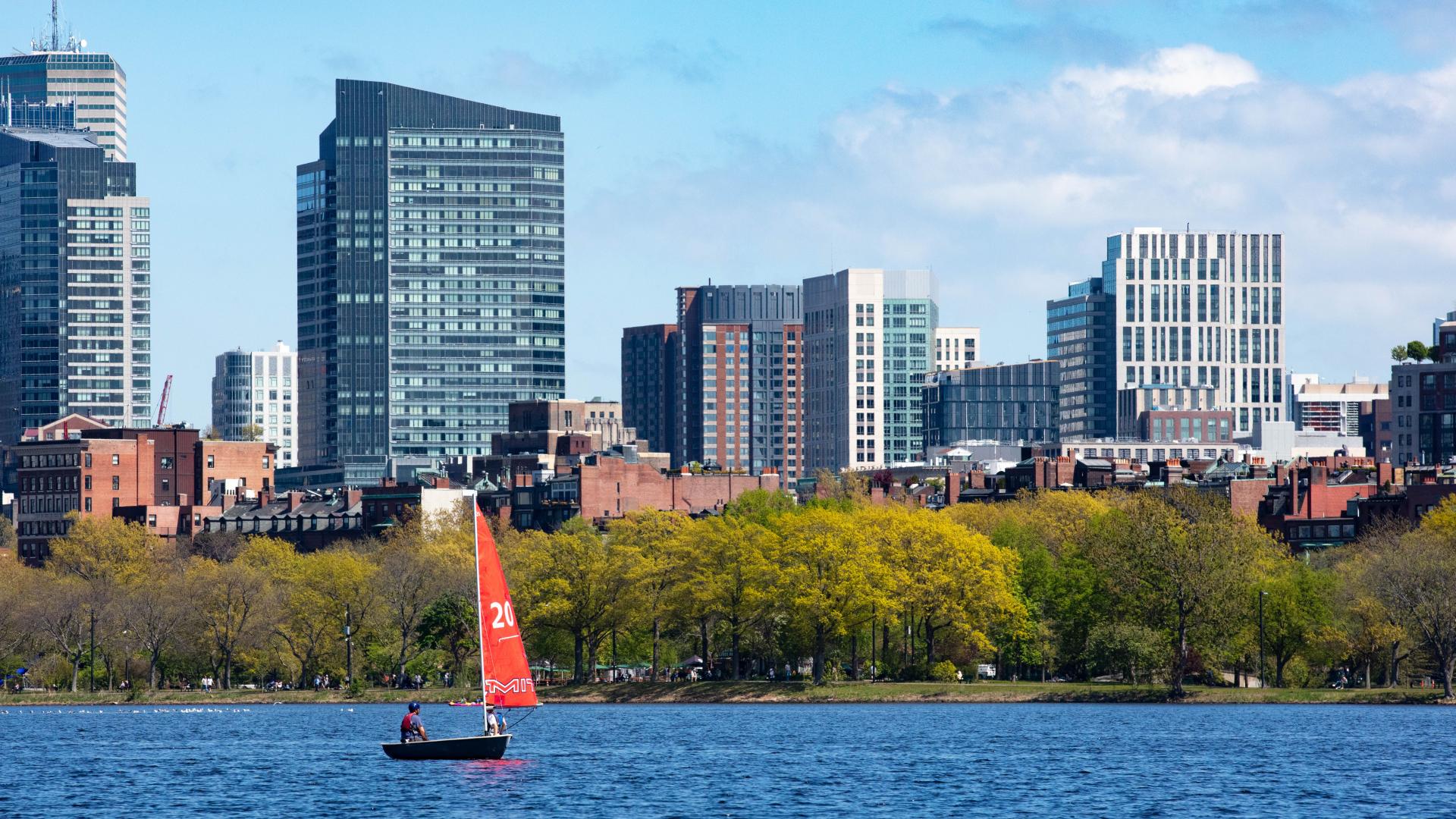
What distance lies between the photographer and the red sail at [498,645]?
115 m

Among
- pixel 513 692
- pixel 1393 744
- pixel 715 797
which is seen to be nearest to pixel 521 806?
pixel 715 797

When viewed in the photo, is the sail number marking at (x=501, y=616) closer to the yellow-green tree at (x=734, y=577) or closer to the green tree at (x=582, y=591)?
the yellow-green tree at (x=734, y=577)

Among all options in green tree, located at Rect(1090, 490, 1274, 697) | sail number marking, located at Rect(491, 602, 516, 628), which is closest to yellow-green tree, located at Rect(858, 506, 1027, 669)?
green tree, located at Rect(1090, 490, 1274, 697)

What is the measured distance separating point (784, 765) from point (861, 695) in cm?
6339

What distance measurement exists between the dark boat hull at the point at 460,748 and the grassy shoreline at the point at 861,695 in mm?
69420

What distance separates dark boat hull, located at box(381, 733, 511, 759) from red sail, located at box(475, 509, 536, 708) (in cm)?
195

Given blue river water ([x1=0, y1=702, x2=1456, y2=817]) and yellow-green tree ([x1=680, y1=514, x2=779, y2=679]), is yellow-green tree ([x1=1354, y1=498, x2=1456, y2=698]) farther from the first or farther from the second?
yellow-green tree ([x1=680, y1=514, x2=779, y2=679])

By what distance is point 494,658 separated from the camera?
376 ft

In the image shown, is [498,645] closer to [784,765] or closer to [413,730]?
[413,730]

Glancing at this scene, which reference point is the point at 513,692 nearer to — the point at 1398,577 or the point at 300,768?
the point at 300,768

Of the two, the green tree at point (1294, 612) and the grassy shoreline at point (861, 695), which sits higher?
the green tree at point (1294, 612)

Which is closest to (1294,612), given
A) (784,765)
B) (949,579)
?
(949,579)

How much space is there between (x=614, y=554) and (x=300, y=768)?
260 ft

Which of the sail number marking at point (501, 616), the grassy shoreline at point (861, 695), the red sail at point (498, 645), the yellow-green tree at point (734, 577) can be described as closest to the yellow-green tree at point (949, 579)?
the grassy shoreline at point (861, 695)
